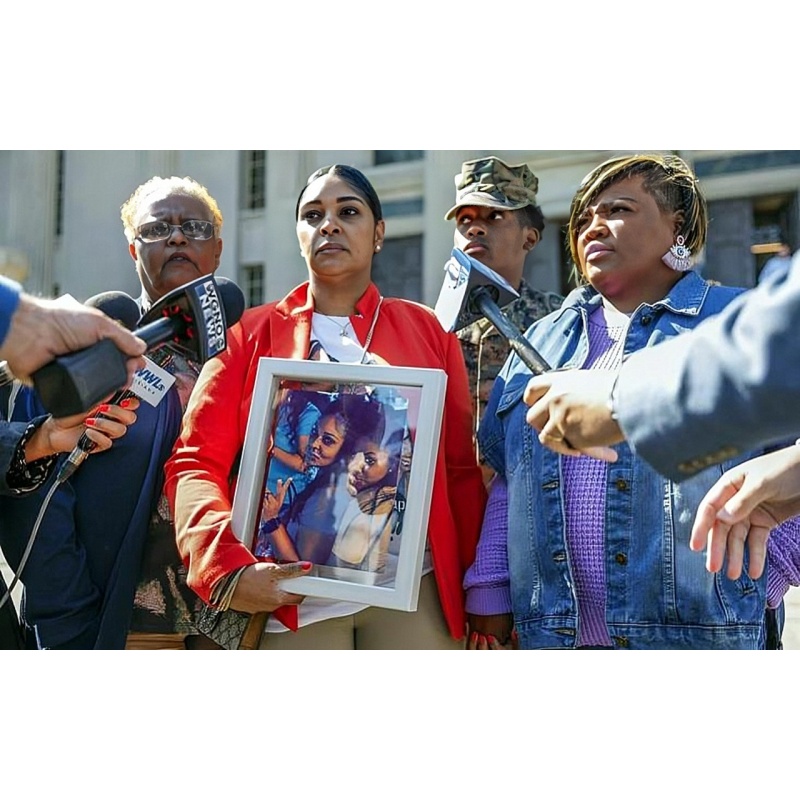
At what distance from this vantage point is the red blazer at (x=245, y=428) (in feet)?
8.77

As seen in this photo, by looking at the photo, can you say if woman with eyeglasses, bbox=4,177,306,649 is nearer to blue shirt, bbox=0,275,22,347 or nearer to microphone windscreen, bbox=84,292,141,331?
microphone windscreen, bbox=84,292,141,331

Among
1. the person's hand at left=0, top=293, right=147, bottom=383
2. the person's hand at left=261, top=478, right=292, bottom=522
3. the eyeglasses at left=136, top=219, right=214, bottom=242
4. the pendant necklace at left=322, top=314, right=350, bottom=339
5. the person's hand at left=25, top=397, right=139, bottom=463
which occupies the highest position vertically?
the eyeglasses at left=136, top=219, right=214, bottom=242

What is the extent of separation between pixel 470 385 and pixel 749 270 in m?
4.46

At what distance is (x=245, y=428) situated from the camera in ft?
9.25

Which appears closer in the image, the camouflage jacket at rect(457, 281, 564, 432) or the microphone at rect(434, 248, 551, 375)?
the microphone at rect(434, 248, 551, 375)

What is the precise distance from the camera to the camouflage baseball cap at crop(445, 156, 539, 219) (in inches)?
140

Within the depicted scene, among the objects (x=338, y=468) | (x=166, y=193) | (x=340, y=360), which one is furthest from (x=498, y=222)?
(x=338, y=468)

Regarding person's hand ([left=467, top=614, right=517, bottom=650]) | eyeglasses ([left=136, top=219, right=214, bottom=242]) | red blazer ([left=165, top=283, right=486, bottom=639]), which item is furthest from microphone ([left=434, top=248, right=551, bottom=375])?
eyeglasses ([left=136, top=219, right=214, bottom=242])

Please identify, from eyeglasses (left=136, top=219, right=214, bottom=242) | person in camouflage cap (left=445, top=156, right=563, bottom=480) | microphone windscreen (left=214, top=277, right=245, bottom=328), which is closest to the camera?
microphone windscreen (left=214, top=277, right=245, bottom=328)

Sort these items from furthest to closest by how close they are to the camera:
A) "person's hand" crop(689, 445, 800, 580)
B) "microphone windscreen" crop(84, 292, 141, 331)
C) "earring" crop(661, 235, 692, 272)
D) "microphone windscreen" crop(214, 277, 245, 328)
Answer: "microphone windscreen" crop(84, 292, 141, 331) → "earring" crop(661, 235, 692, 272) → "microphone windscreen" crop(214, 277, 245, 328) → "person's hand" crop(689, 445, 800, 580)

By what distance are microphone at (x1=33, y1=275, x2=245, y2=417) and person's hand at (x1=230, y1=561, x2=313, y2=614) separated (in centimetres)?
60

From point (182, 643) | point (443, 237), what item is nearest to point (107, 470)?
point (182, 643)

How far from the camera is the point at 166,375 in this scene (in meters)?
2.73

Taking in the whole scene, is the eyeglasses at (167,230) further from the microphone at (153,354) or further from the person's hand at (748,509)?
the person's hand at (748,509)
